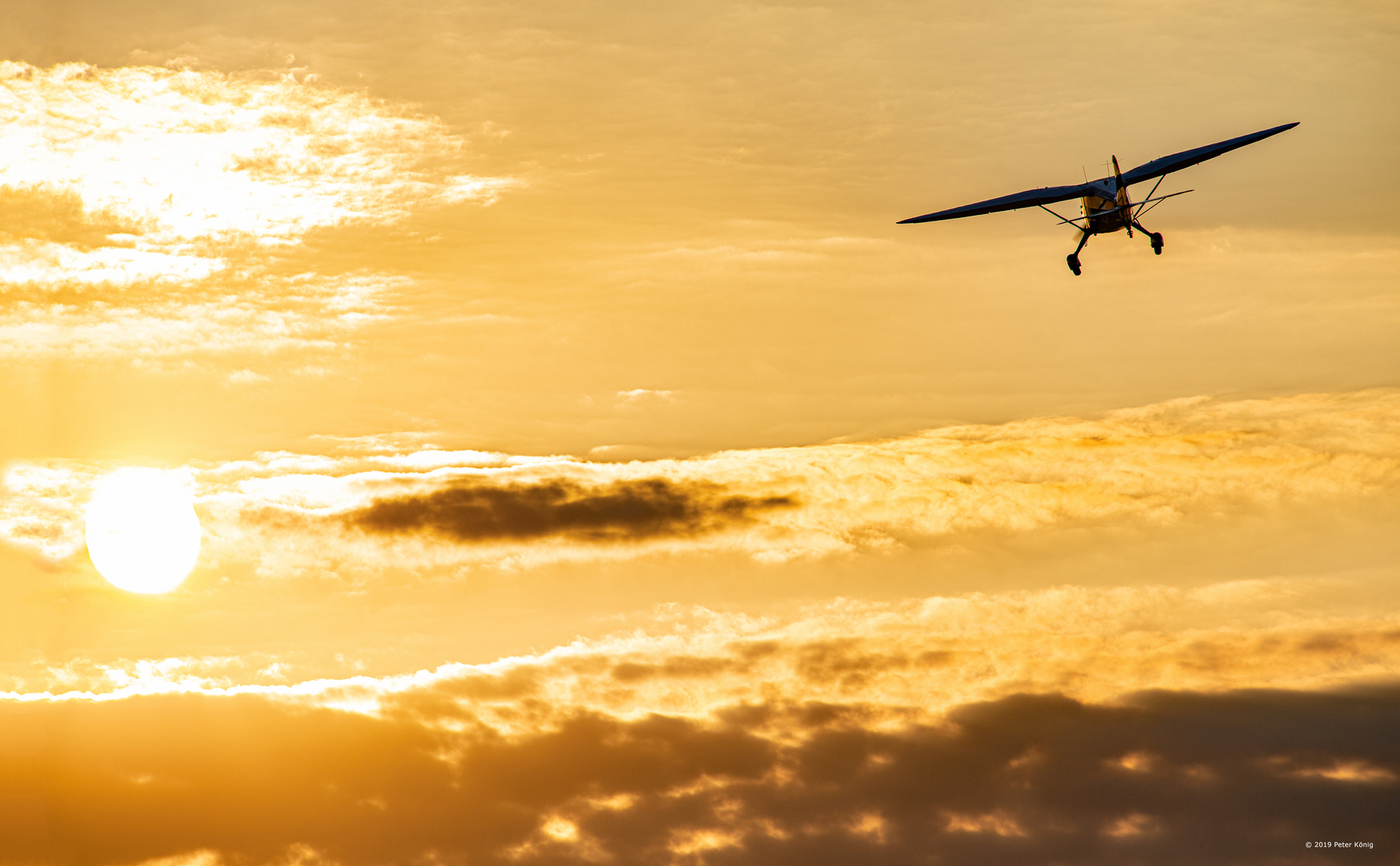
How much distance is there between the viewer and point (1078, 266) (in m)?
95.4

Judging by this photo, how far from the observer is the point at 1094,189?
96562 millimetres

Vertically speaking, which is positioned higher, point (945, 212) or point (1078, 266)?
point (945, 212)

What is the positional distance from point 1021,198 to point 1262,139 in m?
25.2

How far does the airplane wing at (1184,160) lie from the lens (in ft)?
328

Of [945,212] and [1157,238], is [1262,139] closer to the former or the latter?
[1157,238]

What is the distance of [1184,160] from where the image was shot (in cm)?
10250

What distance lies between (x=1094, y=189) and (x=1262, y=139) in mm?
19719

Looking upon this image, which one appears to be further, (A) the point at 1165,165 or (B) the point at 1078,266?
(A) the point at 1165,165

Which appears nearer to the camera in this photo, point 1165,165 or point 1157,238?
point 1157,238

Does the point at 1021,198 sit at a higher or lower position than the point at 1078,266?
higher

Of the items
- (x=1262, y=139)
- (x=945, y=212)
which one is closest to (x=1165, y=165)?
(x=1262, y=139)

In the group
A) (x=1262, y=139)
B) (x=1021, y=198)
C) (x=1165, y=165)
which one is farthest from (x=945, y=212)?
(x=1262, y=139)

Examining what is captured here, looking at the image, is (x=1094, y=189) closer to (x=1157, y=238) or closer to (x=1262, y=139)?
(x=1157, y=238)

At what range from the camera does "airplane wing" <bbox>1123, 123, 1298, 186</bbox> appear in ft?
328
